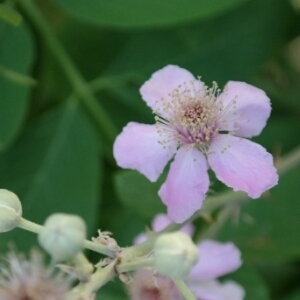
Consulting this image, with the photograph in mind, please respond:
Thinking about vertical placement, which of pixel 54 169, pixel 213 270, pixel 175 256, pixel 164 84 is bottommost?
pixel 175 256

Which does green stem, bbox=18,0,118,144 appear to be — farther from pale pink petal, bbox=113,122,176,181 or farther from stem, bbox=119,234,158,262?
stem, bbox=119,234,158,262

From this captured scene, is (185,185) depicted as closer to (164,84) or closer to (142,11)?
(164,84)

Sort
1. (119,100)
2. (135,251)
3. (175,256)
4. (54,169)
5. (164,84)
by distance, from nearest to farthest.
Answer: (175,256) < (135,251) < (164,84) < (54,169) < (119,100)

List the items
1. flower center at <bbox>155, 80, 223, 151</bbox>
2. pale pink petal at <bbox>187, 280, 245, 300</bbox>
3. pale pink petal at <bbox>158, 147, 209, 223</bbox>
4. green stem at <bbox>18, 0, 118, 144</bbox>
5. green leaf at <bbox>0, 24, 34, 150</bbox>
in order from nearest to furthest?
pale pink petal at <bbox>158, 147, 209, 223</bbox>, flower center at <bbox>155, 80, 223, 151</bbox>, pale pink petal at <bbox>187, 280, 245, 300</bbox>, green leaf at <bbox>0, 24, 34, 150</bbox>, green stem at <bbox>18, 0, 118, 144</bbox>

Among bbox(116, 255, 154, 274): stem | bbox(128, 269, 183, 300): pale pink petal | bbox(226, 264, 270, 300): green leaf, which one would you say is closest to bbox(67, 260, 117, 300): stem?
bbox(116, 255, 154, 274): stem

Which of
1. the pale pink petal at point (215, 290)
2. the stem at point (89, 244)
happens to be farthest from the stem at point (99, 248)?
the pale pink petal at point (215, 290)

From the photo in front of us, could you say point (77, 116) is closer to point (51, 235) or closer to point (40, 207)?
point (40, 207)

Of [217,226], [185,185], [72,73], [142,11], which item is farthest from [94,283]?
[72,73]
